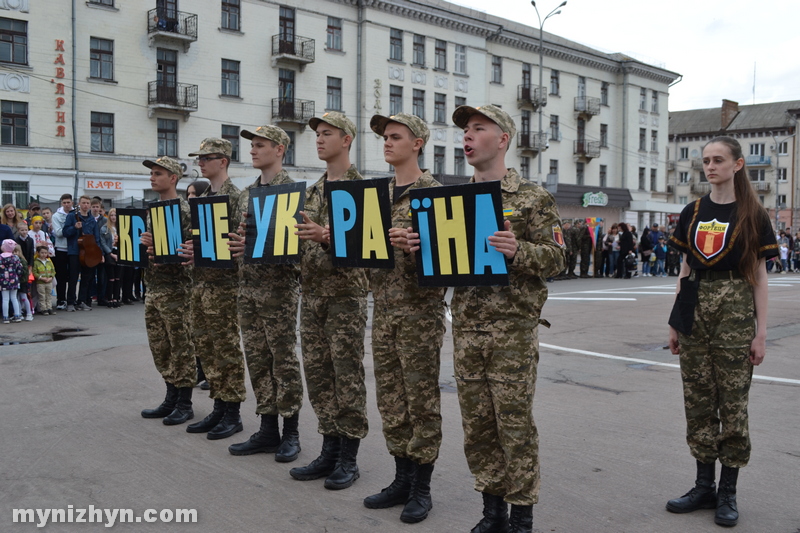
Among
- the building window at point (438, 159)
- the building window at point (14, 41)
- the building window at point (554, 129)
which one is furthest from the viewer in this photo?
the building window at point (554, 129)

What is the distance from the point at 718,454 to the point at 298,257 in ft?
9.45

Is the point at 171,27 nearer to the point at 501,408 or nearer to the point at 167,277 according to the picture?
the point at 167,277

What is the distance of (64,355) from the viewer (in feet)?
30.8

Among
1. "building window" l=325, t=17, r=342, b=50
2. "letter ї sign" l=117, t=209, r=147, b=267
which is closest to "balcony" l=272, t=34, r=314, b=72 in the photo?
"building window" l=325, t=17, r=342, b=50

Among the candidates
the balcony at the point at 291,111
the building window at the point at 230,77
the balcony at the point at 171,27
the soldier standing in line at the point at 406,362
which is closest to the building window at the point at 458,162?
the balcony at the point at 291,111

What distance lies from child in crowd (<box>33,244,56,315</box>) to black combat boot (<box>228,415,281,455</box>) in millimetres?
9670

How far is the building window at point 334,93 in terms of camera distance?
3831cm

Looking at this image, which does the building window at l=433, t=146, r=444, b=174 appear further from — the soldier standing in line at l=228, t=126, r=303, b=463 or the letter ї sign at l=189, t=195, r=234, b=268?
the soldier standing in line at l=228, t=126, r=303, b=463

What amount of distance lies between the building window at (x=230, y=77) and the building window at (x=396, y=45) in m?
9.23

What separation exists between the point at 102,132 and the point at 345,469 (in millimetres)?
30188

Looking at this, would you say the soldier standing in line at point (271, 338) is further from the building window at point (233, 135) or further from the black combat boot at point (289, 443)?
the building window at point (233, 135)

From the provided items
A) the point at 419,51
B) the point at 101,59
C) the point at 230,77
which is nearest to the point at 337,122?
the point at 101,59

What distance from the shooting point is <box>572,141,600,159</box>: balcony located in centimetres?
5228

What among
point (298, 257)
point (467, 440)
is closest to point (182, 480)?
point (298, 257)
